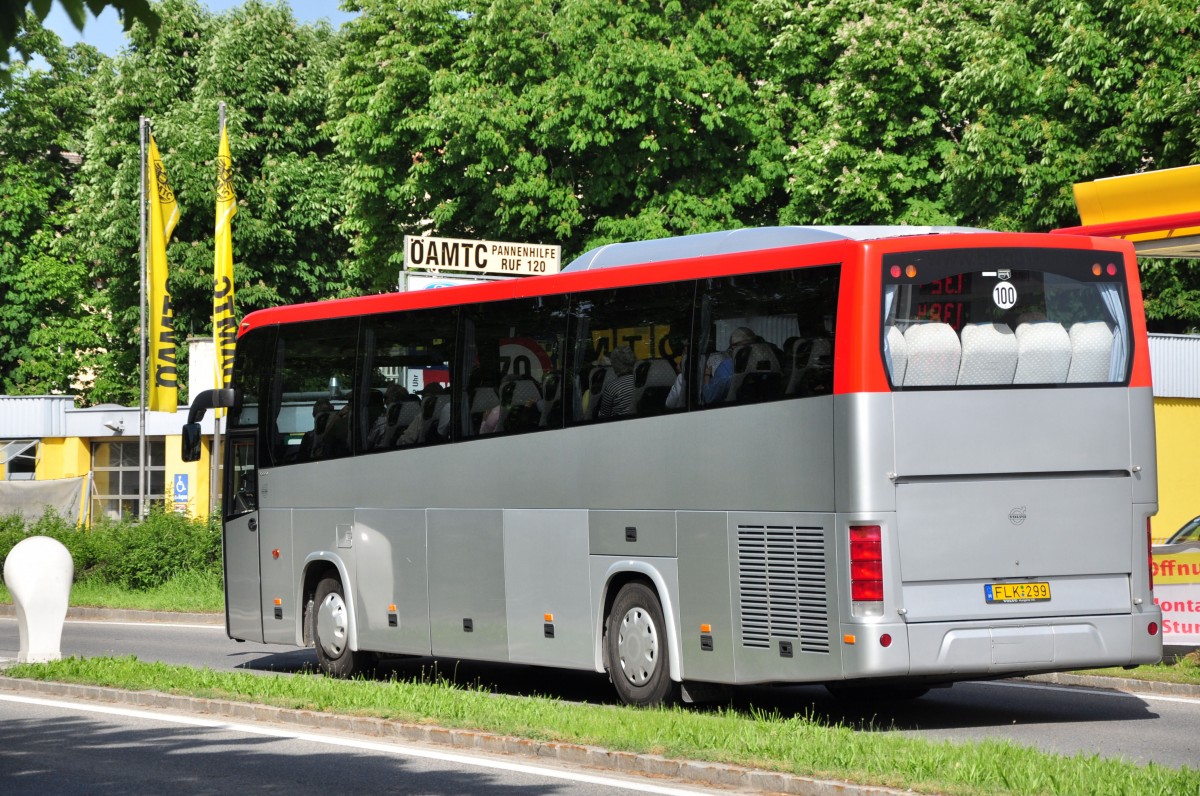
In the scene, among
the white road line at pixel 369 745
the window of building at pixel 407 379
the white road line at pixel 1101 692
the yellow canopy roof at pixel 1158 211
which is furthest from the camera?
the window of building at pixel 407 379

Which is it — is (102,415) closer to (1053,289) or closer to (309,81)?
(309,81)

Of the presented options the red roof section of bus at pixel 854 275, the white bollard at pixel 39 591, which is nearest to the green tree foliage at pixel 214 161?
Answer: the white bollard at pixel 39 591

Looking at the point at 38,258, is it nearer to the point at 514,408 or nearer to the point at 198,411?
the point at 198,411

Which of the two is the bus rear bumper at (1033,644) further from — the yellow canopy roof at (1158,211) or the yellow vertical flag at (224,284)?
the yellow vertical flag at (224,284)

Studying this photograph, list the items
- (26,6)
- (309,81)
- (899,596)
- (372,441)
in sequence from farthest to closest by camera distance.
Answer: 1. (309,81)
2. (372,441)
3. (899,596)
4. (26,6)

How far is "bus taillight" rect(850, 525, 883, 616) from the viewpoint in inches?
462

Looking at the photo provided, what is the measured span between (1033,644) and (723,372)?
2786mm

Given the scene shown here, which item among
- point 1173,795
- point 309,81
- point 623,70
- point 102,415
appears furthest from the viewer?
point 309,81

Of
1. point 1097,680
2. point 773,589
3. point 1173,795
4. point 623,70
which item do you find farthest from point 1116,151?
point 1173,795

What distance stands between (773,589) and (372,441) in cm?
511

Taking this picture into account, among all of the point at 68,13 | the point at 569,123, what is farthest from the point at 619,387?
the point at 569,123

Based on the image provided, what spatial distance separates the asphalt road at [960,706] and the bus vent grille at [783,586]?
0.78m

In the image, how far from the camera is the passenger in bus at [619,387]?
13711 millimetres

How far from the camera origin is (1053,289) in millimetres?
12516
